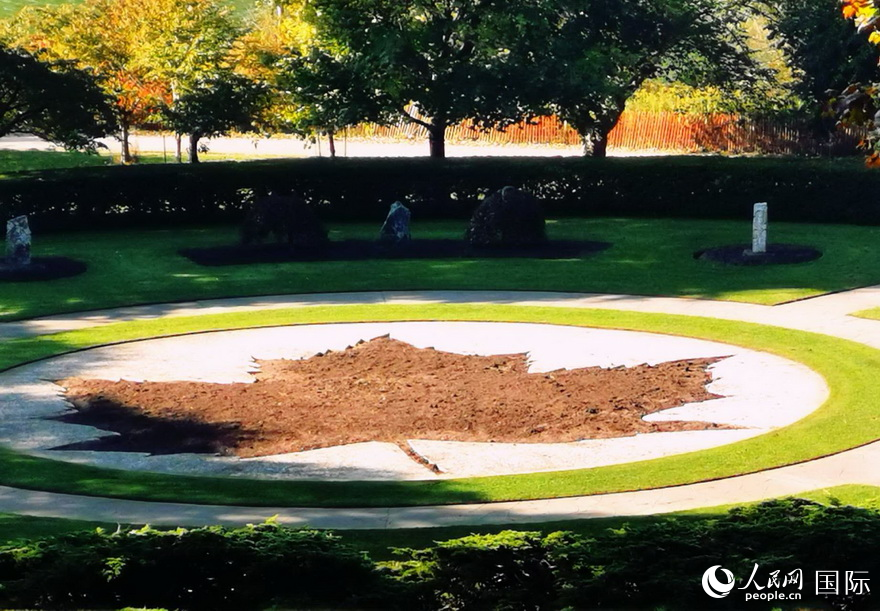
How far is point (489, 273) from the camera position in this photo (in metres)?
25.3

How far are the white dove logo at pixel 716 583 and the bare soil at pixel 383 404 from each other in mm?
6688

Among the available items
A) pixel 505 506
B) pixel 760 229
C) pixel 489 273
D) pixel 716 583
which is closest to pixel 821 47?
pixel 760 229

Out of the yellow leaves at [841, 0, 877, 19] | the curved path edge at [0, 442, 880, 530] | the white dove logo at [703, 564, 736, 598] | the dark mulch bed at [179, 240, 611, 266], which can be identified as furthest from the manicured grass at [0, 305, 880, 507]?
the dark mulch bed at [179, 240, 611, 266]

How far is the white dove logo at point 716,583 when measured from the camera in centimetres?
731

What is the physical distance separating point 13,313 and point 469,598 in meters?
16.5

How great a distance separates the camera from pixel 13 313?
2203 cm

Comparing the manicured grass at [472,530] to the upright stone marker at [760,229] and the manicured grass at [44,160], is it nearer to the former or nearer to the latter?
the upright stone marker at [760,229]

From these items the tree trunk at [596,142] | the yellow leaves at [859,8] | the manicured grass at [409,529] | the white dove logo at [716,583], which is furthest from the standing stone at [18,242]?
the white dove logo at [716,583]

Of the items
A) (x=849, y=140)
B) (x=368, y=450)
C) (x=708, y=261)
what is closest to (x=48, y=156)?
(x=849, y=140)

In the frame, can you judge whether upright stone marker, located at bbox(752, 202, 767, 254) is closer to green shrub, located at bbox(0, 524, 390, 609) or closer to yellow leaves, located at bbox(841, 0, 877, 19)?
yellow leaves, located at bbox(841, 0, 877, 19)

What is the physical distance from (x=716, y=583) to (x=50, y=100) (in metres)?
25.7

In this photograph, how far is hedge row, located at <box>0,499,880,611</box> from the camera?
297 inches

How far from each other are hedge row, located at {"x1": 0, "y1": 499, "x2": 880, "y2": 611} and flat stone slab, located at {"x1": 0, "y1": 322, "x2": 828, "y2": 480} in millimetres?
4868

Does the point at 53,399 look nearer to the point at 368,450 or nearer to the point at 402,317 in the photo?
the point at 368,450
